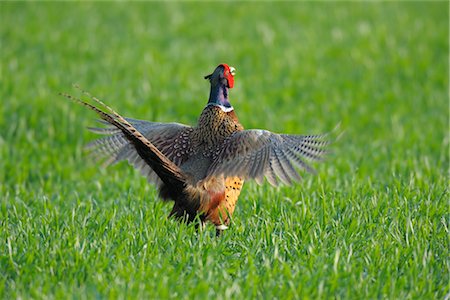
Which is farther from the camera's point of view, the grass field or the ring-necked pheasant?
the ring-necked pheasant

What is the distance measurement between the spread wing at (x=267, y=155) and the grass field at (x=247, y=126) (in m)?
0.36

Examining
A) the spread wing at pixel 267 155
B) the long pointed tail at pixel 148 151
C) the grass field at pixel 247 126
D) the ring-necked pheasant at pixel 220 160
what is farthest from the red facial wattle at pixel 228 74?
the grass field at pixel 247 126

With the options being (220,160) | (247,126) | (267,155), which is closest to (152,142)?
(220,160)

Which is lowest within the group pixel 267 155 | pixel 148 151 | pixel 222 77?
pixel 148 151

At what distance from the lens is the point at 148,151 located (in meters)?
4.69

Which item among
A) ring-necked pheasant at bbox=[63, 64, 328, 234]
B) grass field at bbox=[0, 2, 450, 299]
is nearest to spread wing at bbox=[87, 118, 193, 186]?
ring-necked pheasant at bbox=[63, 64, 328, 234]

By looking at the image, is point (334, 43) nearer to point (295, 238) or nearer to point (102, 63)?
point (102, 63)

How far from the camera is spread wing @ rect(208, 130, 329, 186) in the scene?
4.92m

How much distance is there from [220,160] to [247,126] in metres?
3.70

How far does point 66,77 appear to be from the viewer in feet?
31.4

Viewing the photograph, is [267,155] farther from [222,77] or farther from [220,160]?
[222,77]

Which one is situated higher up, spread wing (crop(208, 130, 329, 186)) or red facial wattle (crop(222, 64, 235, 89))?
red facial wattle (crop(222, 64, 235, 89))

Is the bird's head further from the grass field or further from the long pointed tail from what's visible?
the grass field

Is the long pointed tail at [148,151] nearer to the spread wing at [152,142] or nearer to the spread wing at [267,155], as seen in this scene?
the spread wing at [267,155]
